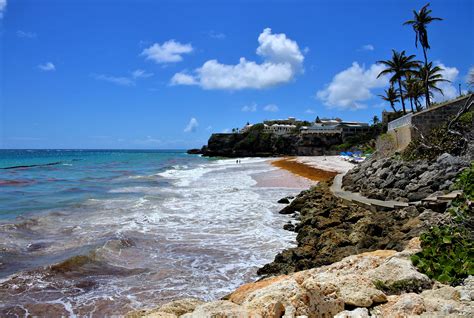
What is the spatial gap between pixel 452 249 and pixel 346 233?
5.52m

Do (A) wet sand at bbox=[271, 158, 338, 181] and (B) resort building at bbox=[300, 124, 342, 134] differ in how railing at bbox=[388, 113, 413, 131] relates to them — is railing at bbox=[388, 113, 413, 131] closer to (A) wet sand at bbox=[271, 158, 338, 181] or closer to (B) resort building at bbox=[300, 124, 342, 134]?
(A) wet sand at bbox=[271, 158, 338, 181]

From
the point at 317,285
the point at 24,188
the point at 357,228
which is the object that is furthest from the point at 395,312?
the point at 24,188

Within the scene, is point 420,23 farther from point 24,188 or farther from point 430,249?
point 24,188

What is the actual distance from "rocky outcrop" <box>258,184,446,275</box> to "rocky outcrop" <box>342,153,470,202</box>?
1.49 meters

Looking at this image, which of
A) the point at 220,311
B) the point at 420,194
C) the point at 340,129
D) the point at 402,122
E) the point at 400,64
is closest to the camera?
the point at 220,311

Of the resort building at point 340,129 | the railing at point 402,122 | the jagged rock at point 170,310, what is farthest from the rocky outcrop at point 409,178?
the resort building at point 340,129

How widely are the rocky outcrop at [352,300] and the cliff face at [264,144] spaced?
254ft

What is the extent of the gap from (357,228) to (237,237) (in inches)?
165

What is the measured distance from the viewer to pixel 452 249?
5070 mm

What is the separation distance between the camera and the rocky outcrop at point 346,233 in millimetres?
8562

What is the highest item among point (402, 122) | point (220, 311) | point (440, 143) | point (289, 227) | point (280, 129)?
point (280, 129)

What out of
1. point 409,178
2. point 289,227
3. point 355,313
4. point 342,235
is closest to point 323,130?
point 409,178

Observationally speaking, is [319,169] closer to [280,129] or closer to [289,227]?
[289,227]

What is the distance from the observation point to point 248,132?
97250mm
